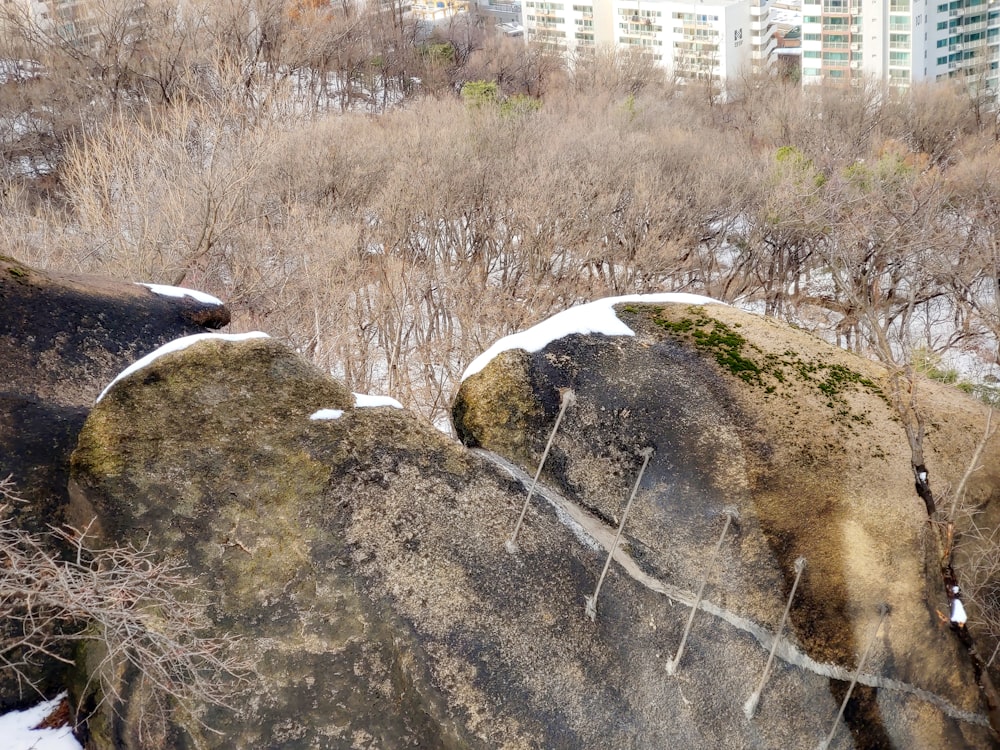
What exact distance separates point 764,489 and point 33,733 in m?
7.48

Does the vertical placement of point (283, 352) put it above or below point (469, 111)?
below

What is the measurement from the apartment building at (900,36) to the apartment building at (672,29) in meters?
4.53

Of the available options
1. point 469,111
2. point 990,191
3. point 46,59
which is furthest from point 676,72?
point 46,59

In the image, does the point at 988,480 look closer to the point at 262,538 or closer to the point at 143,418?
the point at 262,538

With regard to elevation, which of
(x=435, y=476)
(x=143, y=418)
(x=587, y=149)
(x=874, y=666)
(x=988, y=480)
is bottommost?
(x=874, y=666)

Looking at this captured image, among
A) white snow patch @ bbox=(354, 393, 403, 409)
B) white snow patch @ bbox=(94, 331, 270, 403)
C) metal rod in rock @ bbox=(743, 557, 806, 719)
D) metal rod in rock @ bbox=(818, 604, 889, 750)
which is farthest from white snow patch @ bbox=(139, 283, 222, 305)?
metal rod in rock @ bbox=(818, 604, 889, 750)

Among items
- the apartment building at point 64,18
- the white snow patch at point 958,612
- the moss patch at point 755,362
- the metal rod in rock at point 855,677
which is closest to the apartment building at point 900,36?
the apartment building at point 64,18

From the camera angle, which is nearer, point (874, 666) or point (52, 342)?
point (874, 666)

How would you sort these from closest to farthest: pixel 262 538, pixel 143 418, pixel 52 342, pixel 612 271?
1. pixel 262 538
2. pixel 143 418
3. pixel 52 342
4. pixel 612 271

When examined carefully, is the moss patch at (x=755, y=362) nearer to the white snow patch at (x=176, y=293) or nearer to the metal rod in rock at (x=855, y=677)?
the metal rod in rock at (x=855, y=677)

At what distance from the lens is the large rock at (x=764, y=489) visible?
9.84 meters

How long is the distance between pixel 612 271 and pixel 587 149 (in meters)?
5.75

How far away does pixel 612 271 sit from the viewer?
1161 inches

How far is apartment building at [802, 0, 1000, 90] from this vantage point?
57875mm
